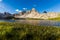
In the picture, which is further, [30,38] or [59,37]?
[59,37]

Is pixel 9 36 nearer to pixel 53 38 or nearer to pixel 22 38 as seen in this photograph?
pixel 22 38

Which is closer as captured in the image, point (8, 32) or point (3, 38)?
point (3, 38)

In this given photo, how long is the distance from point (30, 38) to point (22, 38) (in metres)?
0.87

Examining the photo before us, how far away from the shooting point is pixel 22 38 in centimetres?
1540

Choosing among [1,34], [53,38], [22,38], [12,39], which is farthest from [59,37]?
[1,34]

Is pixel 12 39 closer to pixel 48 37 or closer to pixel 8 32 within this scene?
pixel 8 32

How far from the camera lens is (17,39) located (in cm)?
1506

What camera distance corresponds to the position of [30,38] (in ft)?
51.1

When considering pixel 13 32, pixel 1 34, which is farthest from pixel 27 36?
pixel 1 34

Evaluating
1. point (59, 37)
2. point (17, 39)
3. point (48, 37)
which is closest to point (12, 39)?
point (17, 39)

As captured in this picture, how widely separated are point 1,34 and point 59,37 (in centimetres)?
664

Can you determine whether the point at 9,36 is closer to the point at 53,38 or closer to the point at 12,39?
the point at 12,39

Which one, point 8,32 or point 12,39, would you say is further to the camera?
point 8,32

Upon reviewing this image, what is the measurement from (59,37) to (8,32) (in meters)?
5.92
